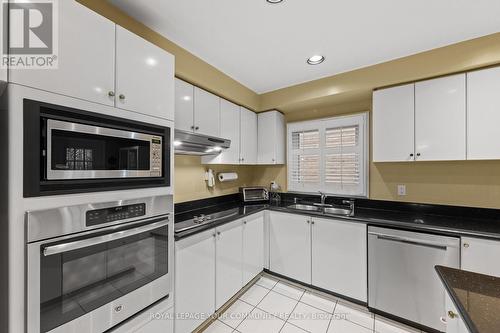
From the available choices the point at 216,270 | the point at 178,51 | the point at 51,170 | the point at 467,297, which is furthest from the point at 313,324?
the point at 178,51

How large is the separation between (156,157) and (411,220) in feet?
7.38

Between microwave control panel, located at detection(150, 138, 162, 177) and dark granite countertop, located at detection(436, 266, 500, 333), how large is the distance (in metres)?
1.51

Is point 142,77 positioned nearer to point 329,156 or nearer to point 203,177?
point 203,177

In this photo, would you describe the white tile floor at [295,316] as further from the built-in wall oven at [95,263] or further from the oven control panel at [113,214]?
the oven control panel at [113,214]

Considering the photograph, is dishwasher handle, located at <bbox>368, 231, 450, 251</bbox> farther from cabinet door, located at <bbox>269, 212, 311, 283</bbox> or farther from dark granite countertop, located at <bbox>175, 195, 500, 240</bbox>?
cabinet door, located at <bbox>269, 212, 311, 283</bbox>

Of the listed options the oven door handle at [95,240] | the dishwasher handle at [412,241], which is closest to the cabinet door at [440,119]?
the dishwasher handle at [412,241]

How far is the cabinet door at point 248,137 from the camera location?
2.72m

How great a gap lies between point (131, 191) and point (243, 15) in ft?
4.55

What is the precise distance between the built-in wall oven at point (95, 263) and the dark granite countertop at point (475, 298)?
1.45m

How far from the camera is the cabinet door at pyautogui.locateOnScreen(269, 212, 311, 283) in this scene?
2355mm

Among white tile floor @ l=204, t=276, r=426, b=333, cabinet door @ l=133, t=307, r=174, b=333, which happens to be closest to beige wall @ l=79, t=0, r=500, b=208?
cabinet door @ l=133, t=307, r=174, b=333

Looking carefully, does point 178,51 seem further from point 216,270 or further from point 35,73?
point 216,270

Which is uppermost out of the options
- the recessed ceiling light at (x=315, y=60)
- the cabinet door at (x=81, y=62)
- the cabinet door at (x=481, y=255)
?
the recessed ceiling light at (x=315, y=60)

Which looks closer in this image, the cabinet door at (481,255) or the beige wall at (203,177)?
the cabinet door at (481,255)
